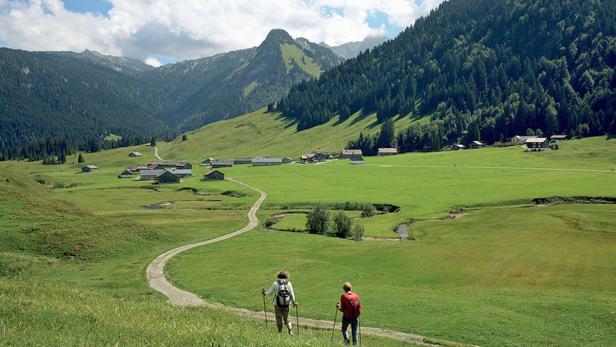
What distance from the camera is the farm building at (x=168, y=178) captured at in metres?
181

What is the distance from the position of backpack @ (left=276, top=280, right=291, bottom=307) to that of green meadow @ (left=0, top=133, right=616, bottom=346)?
2.27 metres

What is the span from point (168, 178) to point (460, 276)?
14842cm

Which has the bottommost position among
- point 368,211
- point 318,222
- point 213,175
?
point 368,211

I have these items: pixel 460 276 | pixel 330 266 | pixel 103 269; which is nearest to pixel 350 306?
Answer: pixel 460 276

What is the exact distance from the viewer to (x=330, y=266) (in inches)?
2199

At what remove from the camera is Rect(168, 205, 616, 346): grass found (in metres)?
33.7

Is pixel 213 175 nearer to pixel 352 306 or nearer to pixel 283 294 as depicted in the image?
pixel 283 294

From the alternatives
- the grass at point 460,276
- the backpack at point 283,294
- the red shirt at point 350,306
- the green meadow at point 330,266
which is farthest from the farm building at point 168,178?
the red shirt at point 350,306

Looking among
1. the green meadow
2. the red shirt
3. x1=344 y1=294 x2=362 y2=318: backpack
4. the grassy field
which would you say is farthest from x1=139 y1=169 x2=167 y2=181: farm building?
x1=344 y1=294 x2=362 y2=318: backpack

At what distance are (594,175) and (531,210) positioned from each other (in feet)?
151

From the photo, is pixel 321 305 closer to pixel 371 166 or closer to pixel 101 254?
pixel 101 254

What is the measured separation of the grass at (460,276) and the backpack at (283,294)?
485 inches

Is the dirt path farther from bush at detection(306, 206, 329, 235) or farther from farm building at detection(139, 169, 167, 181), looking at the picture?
farm building at detection(139, 169, 167, 181)

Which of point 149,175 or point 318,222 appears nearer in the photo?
point 318,222
